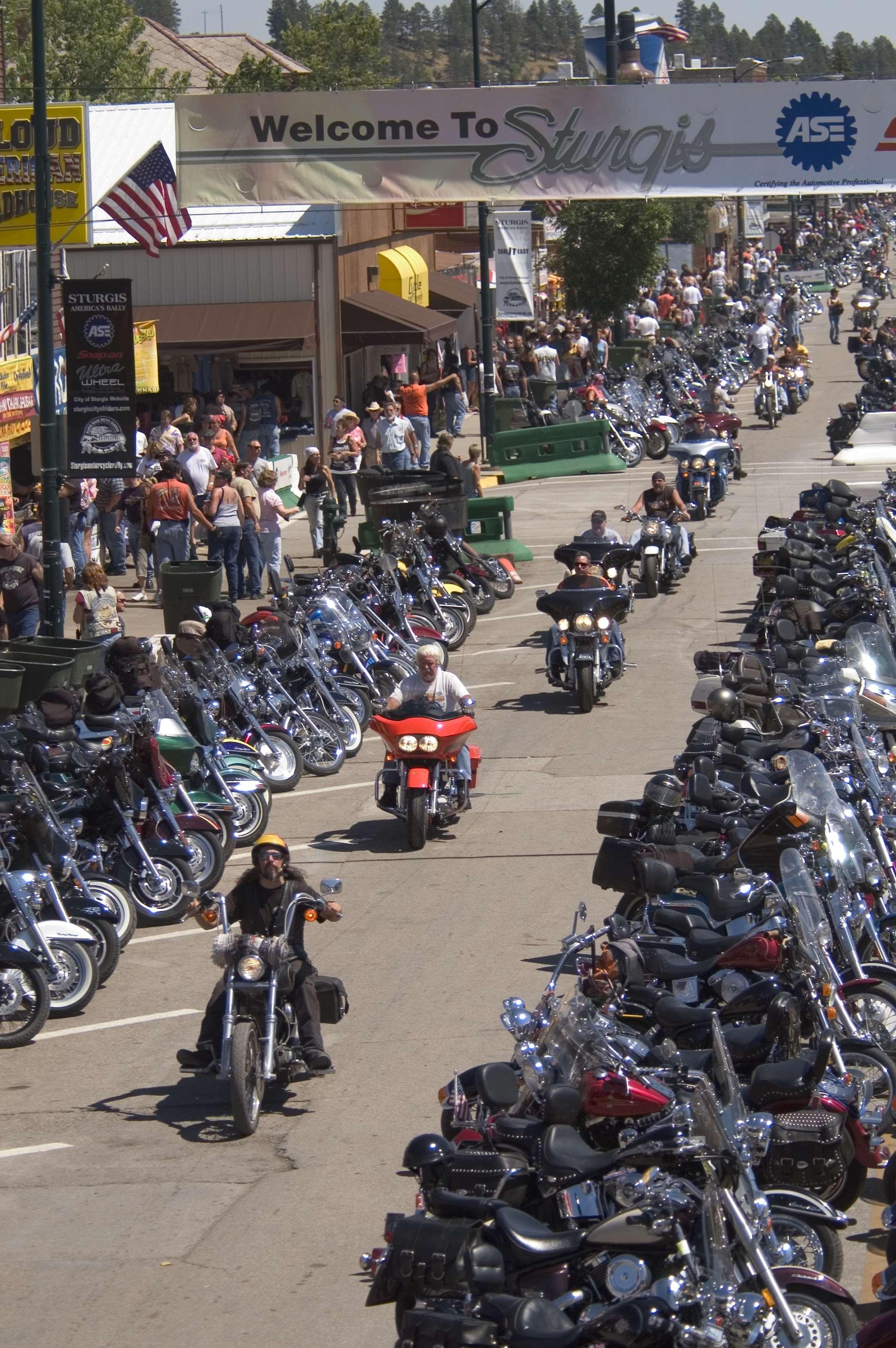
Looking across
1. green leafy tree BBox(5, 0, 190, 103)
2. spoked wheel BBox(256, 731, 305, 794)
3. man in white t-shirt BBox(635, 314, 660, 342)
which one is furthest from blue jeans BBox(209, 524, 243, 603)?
green leafy tree BBox(5, 0, 190, 103)

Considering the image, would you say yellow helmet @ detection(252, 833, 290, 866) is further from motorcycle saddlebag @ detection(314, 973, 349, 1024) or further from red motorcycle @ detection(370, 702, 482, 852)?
red motorcycle @ detection(370, 702, 482, 852)

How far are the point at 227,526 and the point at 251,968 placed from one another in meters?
12.4

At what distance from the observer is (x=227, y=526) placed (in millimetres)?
21047

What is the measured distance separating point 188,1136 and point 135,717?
4768mm

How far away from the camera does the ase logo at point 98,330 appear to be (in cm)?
1747

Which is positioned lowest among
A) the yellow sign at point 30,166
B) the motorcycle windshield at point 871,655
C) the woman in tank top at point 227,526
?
the motorcycle windshield at point 871,655

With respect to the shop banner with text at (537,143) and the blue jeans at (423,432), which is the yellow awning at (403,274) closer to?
the blue jeans at (423,432)

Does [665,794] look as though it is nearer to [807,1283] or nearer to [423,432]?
[807,1283]

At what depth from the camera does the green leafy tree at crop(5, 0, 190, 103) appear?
79.1 m

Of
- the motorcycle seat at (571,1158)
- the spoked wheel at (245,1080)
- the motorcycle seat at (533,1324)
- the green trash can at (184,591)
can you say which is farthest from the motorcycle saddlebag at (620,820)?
the green trash can at (184,591)

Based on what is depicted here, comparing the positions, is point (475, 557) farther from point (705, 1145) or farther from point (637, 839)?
point (705, 1145)

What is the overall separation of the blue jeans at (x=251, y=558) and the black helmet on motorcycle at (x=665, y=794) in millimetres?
10922

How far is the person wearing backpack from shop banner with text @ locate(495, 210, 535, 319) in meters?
16.0

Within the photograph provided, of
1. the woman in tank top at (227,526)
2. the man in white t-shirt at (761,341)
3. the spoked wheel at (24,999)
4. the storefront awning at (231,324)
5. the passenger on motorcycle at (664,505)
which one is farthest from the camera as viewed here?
the man in white t-shirt at (761,341)
